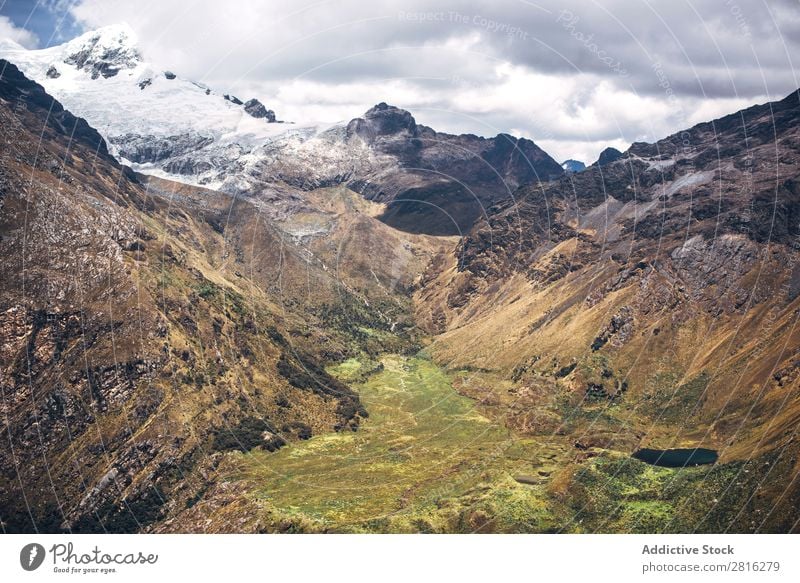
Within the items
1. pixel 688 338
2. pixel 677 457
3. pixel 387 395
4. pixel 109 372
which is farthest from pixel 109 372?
pixel 688 338

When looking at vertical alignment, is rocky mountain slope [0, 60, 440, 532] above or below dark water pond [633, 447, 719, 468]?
above

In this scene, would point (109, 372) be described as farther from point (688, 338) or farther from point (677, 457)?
point (688, 338)

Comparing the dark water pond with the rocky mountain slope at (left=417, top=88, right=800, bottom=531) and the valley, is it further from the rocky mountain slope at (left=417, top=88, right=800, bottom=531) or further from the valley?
the rocky mountain slope at (left=417, top=88, right=800, bottom=531)

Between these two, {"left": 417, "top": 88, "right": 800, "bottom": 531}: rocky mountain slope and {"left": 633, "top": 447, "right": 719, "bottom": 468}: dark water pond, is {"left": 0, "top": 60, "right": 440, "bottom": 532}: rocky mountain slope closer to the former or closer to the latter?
{"left": 417, "top": 88, "right": 800, "bottom": 531}: rocky mountain slope

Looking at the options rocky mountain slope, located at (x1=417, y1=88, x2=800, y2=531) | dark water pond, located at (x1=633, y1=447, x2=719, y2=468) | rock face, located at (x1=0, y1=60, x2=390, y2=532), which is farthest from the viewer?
rocky mountain slope, located at (x1=417, y1=88, x2=800, y2=531)

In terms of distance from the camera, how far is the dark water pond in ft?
346

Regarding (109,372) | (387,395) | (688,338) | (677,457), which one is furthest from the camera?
(387,395)

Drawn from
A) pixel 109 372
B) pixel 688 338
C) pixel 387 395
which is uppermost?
pixel 688 338

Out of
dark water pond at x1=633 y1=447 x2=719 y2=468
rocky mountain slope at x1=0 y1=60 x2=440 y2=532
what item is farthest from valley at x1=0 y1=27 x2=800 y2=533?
dark water pond at x1=633 y1=447 x2=719 y2=468

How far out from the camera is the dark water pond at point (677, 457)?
346ft

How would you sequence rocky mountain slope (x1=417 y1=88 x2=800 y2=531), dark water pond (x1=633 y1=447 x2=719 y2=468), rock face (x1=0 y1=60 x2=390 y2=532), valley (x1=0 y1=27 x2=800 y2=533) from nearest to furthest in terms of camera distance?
1. valley (x1=0 y1=27 x2=800 y2=533)
2. rock face (x1=0 y1=60 x2=390 y2=532)
3. dark water pond (x1=633 y1=447 x2=719 y2=468)
4. rocky mountain slope (x1=417 y1=88 x2=800 y2=531)

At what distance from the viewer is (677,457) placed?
11019 centimetres

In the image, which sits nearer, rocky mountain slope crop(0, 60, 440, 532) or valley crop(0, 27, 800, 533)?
valley crop(0, 27, 800, 533)

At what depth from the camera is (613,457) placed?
358 ft
